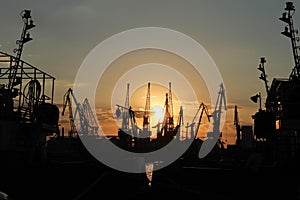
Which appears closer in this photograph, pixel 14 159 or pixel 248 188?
pixel 248 188

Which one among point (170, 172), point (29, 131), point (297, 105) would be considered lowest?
point (170, 172)

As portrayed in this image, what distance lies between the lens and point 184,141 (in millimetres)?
187750

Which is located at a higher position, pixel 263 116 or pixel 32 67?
pixel 32 67

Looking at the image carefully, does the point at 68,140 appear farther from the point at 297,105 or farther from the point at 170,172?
the point at 297,105

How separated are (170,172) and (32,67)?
1691 centimetres

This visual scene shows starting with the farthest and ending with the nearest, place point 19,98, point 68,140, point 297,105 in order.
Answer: point 68,140, point 19,98, point 297,105

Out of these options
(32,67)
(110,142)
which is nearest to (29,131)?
(32,67)

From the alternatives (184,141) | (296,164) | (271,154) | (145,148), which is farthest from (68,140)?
(296,164)

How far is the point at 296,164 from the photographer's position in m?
39.1

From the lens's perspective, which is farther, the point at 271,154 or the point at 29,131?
the point at 271,154

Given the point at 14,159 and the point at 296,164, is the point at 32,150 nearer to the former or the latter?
the point at 14,159

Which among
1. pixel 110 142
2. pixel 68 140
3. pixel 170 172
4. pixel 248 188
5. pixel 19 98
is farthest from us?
pixel 68 140

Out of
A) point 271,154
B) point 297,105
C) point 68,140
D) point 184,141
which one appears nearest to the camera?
point 297,105

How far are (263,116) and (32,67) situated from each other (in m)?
→ 22.1
